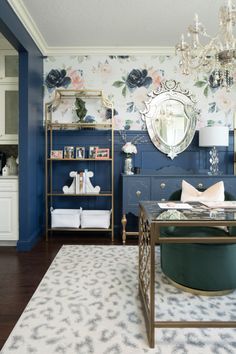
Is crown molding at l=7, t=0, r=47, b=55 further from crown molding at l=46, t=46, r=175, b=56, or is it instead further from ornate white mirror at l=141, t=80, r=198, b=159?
ornate white mirror at l=141, t=80, r=198, b=159

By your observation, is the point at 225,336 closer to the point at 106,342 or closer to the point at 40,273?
the point at 106,342

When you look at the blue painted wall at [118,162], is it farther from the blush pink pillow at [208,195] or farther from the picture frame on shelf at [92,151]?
the blush pink pillow at [208,195]

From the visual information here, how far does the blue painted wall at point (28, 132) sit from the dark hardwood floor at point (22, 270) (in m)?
0.22

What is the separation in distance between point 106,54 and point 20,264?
3271 mm

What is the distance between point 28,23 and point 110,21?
102 centimetres

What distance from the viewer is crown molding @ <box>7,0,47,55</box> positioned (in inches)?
110

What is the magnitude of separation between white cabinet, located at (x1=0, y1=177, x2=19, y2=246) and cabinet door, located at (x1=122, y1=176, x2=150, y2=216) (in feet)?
4.89

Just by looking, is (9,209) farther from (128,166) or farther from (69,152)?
(128,166)

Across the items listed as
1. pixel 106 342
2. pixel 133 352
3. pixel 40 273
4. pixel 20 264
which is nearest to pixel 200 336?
pixel 133 352

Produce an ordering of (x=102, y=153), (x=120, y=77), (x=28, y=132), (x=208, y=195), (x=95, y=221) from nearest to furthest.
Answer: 1. (x=208, y=195)
2. (x=28, y=132)
3. (x=95, y=221)
4. (x=102, y=153)
5. (x=120, y=77)

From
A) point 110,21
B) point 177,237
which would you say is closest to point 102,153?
point 110,21

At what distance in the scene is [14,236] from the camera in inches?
137

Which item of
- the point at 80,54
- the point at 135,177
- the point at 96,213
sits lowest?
the point at 96,213

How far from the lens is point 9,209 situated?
3.44 m
